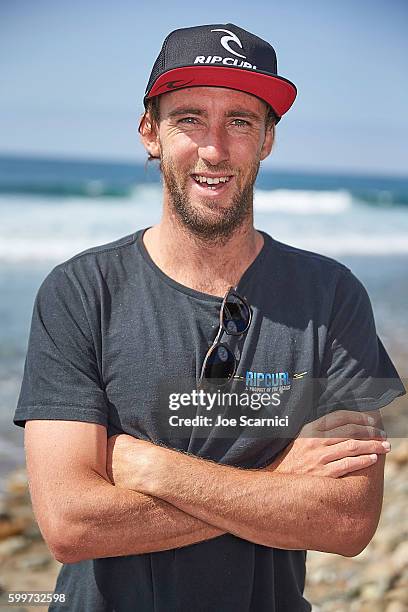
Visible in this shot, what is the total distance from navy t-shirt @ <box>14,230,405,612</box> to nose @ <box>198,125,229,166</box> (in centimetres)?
38

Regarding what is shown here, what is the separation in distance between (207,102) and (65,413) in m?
1.09

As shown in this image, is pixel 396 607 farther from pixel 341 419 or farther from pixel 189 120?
pixel 189 120

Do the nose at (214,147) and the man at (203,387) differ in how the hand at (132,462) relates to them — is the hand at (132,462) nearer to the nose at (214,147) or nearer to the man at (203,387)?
the man at (203,387)

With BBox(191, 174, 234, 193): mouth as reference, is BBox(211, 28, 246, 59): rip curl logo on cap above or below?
above

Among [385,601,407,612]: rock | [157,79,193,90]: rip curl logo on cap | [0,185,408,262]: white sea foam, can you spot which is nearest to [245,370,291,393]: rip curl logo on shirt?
[157,79,193,90]: rip curl logo on cap

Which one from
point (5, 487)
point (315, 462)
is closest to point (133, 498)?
point (315, 462)

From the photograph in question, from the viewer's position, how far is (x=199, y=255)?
2.67 m

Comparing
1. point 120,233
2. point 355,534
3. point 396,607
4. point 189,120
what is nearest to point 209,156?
point 189,120

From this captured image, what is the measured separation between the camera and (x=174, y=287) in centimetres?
259

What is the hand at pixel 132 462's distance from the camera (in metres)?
2.39

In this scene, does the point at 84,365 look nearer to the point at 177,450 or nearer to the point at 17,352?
the point at 177,450

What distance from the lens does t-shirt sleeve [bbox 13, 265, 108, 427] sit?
2400mm

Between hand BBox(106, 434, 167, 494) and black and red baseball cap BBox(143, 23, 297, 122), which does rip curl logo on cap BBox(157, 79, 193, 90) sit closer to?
black and red baseball cap BBox(143, 23, 297, 122)

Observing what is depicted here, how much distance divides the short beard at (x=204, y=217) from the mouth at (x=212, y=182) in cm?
3
